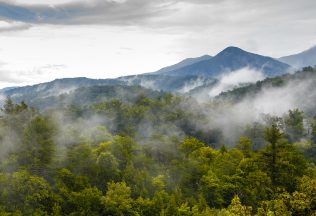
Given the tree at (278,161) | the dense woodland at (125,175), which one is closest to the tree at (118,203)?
the dense woodland at (125,175)

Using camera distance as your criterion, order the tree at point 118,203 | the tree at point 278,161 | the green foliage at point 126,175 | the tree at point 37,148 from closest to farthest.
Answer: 1. the green foliage at point 126,175
2. the tree at point 118,203
3. the tree at point 37,148
4. the tree at point 278,161

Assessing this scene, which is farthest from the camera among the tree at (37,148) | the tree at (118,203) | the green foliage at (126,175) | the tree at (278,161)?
the tree at (278,161)

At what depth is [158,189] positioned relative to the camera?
68.0 meters

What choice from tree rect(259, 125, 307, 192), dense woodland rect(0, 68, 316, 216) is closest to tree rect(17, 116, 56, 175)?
dense woodland rect(0, 68, 316, 216)

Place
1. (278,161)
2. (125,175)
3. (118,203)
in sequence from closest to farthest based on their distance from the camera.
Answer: (118,203), (278,161), (125,175)

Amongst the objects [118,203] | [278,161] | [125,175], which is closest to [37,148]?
[125,175]

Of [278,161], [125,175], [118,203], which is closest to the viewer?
[118,203]

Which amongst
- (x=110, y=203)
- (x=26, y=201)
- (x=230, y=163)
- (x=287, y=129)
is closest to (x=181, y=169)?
(x=230, y=163)

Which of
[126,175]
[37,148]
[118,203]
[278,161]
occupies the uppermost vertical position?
[37,148]

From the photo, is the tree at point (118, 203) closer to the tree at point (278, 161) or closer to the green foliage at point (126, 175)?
the green foliage at point (126, 175)

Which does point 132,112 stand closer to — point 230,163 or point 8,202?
point 230,163

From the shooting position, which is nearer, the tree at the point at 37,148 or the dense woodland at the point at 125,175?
the dense woodland at the point at 125,175

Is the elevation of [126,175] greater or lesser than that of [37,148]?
lesser

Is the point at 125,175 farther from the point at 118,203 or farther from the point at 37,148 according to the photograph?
the point at 37,148
